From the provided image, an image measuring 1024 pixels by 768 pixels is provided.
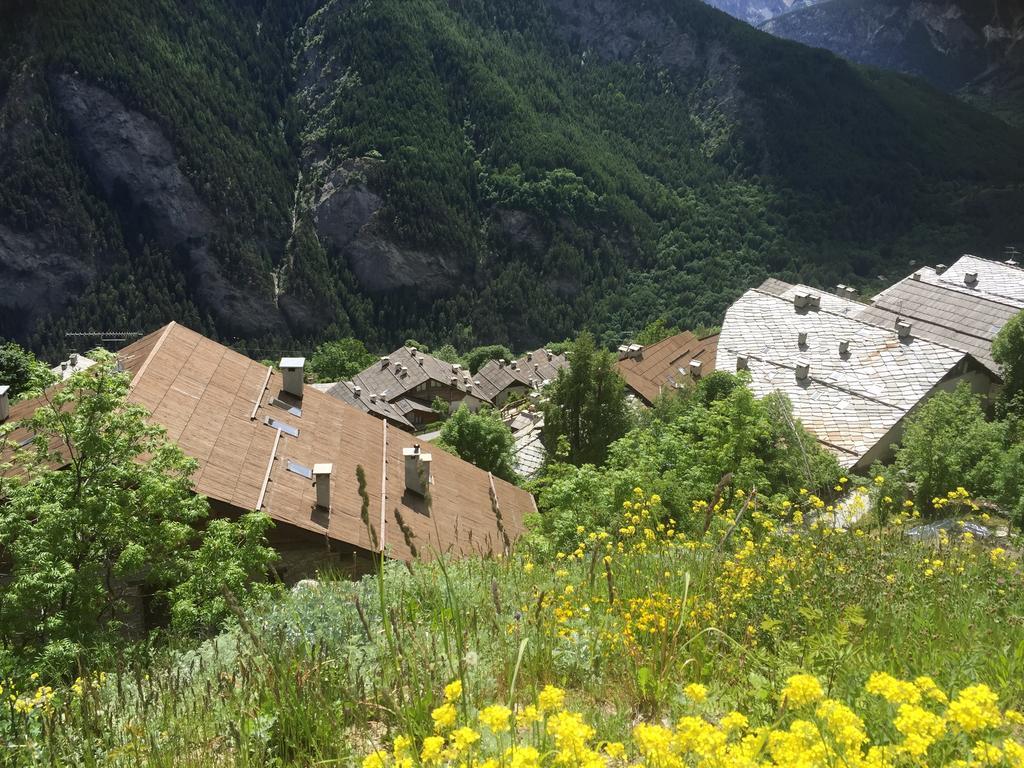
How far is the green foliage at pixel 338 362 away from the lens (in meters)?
90.0

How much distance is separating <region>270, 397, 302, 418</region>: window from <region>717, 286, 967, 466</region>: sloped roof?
16996mm

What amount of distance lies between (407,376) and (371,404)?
8852 mm

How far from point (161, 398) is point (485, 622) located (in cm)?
1247

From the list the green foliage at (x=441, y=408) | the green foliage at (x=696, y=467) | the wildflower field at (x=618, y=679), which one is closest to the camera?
the wildflower field at (x=618, y=679)

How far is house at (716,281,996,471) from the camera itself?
25.9 m

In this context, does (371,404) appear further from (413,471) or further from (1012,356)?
(413,471)

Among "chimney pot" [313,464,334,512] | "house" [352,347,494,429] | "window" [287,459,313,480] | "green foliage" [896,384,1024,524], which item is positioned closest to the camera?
"chimney pot" [313,464,334,512]

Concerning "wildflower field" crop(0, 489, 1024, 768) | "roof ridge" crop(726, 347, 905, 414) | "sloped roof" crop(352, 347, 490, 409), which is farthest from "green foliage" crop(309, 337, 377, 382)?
"wildflower field" crop(0, 489, 1024, 768)

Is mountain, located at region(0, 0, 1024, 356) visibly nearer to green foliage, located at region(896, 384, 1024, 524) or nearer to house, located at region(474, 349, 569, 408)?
house, located at region(474, 349, 569, 408)

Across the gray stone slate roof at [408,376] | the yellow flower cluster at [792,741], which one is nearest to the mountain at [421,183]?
the gray stone slate roof at [408,376]

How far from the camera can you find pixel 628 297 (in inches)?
5084

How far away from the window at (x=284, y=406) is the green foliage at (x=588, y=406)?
12.9m

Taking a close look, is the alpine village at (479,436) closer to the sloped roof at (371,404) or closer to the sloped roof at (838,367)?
the sloped roof at (838,367)

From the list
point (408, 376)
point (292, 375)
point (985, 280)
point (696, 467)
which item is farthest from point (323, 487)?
point (408, 376)
